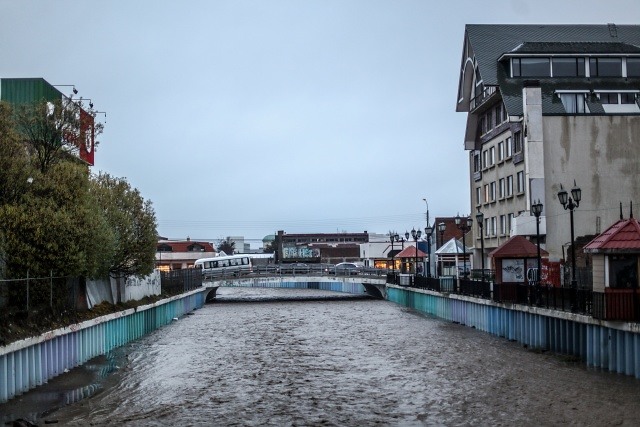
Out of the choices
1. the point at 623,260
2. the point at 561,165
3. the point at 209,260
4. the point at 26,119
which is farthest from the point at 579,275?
the point at 209,260

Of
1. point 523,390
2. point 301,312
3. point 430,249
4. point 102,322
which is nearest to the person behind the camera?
point 523,390

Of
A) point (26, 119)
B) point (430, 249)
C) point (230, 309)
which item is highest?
point (26, 119)

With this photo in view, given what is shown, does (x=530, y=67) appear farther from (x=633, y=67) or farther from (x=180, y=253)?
(x=180, y=253)

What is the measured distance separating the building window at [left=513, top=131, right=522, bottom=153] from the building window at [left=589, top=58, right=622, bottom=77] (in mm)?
8548

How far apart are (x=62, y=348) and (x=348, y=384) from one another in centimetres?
1022

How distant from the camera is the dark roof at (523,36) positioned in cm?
7344

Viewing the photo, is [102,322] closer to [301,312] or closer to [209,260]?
[301,312]

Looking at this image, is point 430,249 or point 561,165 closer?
point 561,165

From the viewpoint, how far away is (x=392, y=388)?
28.6m

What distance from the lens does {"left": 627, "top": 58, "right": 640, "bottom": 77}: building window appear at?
70.5 metres

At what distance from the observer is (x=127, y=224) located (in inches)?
1843

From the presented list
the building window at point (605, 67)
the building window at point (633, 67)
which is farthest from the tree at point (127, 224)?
the building window at point (633, 67)

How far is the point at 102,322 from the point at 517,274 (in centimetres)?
2044

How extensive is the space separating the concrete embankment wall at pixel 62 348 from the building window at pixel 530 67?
36896mm
